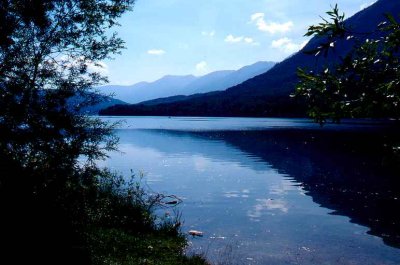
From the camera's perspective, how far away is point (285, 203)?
37.0 metres

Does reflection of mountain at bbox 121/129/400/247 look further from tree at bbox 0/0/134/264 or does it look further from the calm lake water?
tree at bbox 0/0/134/264

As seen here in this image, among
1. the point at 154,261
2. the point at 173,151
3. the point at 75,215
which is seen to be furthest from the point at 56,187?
the point at 173,151

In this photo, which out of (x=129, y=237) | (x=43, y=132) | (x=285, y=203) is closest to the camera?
(x=43, y=132)

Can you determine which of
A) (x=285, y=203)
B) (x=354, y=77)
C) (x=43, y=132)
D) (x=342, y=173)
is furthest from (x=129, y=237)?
(x=342, y=173)

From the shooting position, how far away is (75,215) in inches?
672

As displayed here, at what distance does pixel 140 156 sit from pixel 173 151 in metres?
11.5

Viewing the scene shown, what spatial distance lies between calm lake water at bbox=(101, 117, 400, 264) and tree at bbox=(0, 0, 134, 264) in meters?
8.40

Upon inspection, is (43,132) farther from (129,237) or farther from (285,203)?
(285,203)

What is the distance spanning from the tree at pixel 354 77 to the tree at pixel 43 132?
11.9 meters

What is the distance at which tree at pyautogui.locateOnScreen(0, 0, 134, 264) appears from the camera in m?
14.9

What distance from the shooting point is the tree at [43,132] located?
1490 centimetres

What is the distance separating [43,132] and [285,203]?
27.7m

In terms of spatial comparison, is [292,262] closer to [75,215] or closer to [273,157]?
[75,215]

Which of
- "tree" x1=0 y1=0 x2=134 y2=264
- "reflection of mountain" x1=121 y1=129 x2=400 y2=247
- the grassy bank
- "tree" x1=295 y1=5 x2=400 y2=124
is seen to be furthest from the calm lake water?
"tree" x1=0 y1=0 x2=134 y2=264
